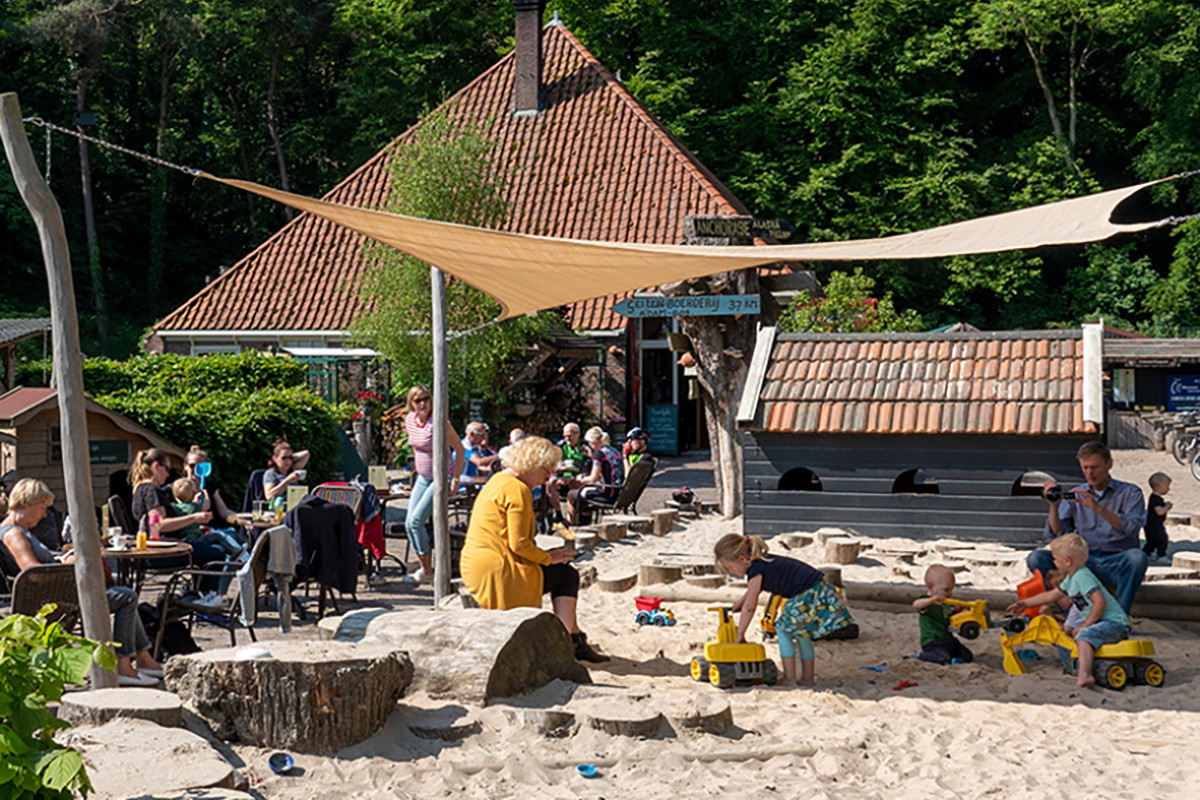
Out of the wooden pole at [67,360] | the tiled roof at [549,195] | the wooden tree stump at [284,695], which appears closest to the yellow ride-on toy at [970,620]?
the wooden tree stump at [284,695]

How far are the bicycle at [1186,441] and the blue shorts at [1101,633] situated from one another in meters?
15.5

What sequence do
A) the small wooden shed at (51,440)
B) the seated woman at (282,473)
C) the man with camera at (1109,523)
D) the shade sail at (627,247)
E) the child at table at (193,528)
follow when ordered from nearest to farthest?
the shade sail at (627,247) → the man with camera at (1109,523) → the child at table at (193,528) → the seated woman at (282,473) → the small wooden shed at (51,440)

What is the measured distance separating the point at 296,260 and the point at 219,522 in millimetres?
14850

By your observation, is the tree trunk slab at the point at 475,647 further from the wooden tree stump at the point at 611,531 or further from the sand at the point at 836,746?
the wooden tree stump at the point at 611,531

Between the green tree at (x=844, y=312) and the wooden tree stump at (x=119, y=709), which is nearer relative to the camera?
the wooden tree stump at (x=119, y=709)

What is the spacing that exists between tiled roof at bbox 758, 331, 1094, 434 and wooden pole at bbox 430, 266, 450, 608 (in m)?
3.67

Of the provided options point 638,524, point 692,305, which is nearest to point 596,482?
point 638,524

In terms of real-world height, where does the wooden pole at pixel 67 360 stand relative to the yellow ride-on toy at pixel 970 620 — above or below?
above

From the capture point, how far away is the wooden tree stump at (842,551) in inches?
373

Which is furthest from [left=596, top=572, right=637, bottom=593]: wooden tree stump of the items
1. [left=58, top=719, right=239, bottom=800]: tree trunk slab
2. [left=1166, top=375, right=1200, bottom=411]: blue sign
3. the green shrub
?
[left=1166, top=375, right=1200, bottom=411]: blue sign

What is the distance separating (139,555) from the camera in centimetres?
716

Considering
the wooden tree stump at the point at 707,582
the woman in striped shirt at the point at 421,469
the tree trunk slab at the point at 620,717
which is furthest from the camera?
the woman in striped shirt at the point at 421,469

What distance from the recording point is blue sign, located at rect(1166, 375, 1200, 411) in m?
26.9

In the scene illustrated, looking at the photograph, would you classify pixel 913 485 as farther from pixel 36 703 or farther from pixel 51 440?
pixel 36 703
